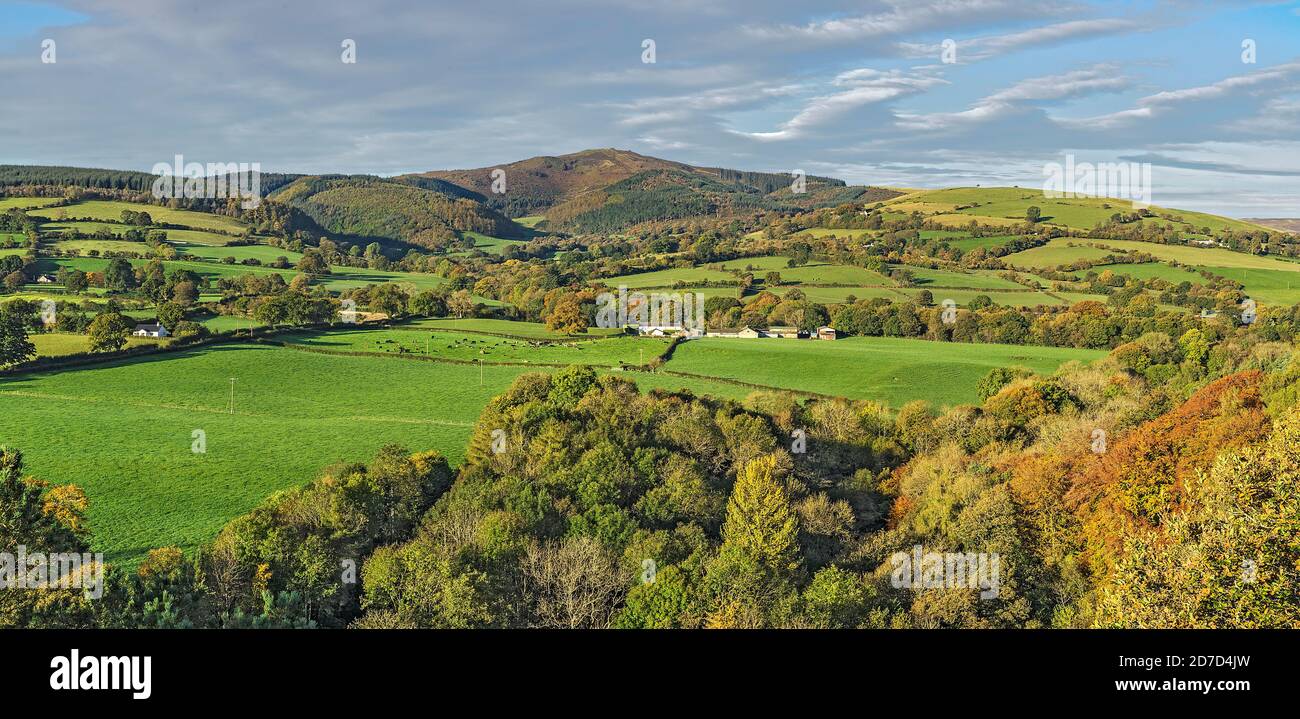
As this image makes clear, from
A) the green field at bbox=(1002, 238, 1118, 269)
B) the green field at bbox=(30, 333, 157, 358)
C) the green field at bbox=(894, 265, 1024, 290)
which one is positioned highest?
the green field at bbox=(1002, 238, 1118, 269)

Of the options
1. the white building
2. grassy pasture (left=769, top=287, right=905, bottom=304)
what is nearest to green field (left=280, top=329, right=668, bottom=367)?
the white building

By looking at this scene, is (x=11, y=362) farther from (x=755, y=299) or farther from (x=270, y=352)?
(x=755, y=299)

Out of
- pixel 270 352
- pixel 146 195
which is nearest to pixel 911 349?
pixel 270 352

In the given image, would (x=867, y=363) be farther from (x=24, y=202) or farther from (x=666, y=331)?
(x=24, y=202)

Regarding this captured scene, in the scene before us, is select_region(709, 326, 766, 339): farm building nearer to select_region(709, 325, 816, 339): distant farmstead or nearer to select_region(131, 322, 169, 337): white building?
select_region(709, 325, 816, 339): distant farmstead

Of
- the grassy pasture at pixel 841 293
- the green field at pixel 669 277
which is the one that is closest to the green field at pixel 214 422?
the grassy pasture at pixel 841 293

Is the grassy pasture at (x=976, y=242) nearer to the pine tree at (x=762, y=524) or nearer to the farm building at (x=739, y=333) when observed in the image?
the farm building at (x=739, y=333)
